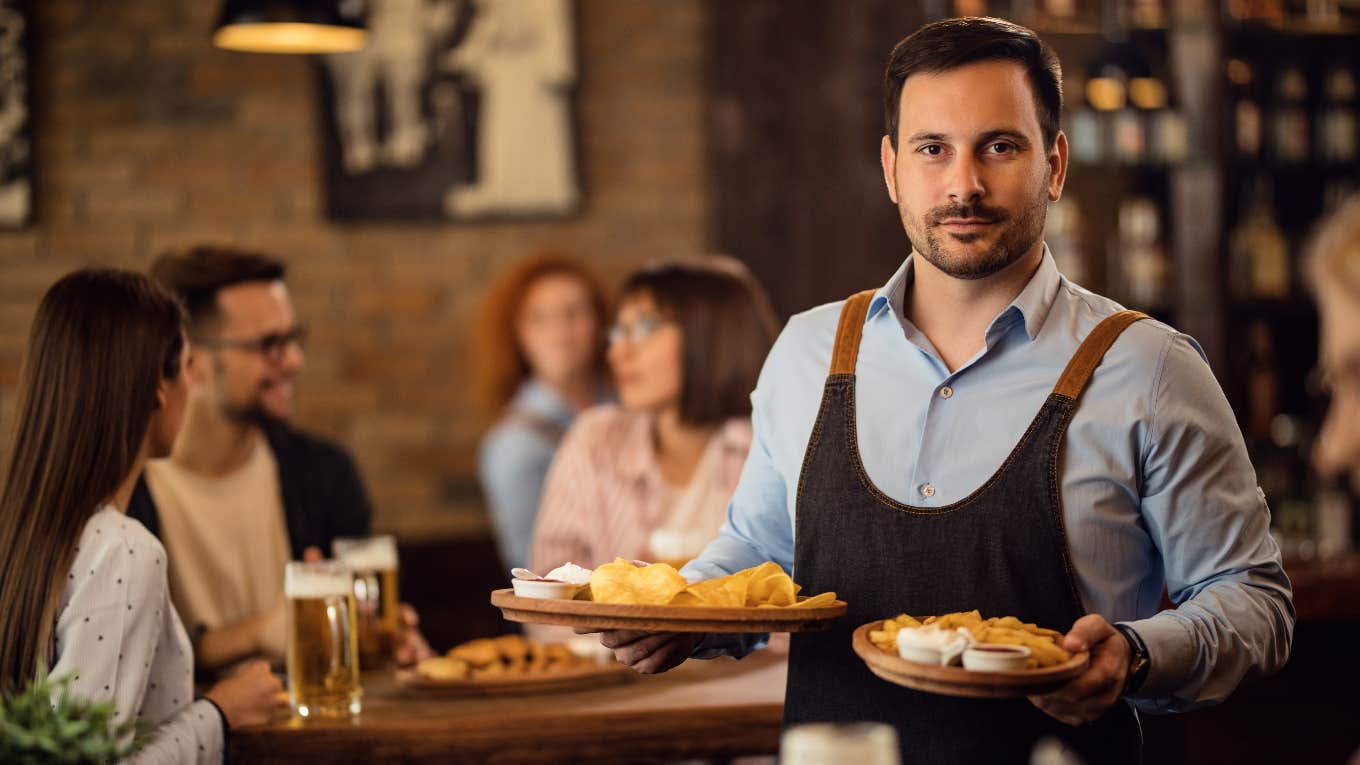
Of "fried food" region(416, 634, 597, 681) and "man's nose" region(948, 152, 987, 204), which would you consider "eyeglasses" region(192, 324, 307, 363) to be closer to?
"fried food" region(416, 634, 597, 681)

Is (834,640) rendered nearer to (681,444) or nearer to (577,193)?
(681,444)

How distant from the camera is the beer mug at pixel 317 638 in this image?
2.54 m

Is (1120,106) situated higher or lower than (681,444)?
higher

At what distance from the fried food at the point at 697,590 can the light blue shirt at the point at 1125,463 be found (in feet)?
0.64

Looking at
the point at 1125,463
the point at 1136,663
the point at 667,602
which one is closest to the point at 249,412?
the point at 667,602

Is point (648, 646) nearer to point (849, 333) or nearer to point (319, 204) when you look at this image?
point (849, 333)

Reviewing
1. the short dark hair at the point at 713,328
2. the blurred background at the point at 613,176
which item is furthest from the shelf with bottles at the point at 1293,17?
the short dark hair at the point at 713,328

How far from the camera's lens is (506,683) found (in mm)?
2672

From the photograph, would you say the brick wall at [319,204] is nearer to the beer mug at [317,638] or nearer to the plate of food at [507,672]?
the plate of food at [507,672]

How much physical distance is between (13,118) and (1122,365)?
168 inches

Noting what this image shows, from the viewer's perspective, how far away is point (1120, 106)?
4961 millimetres

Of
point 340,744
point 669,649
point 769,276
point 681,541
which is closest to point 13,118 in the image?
point 769,276

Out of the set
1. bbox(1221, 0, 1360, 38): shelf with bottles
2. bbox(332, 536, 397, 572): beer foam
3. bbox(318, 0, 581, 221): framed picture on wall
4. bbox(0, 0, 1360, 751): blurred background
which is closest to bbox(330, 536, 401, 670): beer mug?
bbox(332, 536, 397, 572): beer foam

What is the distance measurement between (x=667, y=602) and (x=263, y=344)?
1775 mm
